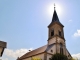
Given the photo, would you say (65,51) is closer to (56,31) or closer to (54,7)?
(56,31)

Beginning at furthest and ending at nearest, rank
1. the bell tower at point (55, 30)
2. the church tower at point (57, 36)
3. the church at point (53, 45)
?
the bell tower at point (55, 30) → the church tower at point (57, 36) → the church at point (53, 45)

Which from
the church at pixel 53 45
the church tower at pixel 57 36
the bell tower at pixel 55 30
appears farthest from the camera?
the bell tower at pixel 55 30

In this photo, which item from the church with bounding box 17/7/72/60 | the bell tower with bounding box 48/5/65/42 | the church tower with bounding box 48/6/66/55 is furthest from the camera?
the bell tower with bounding box 48/5/65/42

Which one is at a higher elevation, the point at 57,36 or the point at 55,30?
the point at 55,30

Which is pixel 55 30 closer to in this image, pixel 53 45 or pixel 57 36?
pixel 57 36

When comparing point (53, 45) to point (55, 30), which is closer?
point (53, 45)

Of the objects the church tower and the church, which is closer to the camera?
the church

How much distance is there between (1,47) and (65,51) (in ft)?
88.4

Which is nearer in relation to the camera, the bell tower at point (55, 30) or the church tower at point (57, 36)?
the church tower at point (57, 36)

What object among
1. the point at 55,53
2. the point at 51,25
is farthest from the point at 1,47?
the point at 51,25

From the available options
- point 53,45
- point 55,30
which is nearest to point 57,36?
point 55,30

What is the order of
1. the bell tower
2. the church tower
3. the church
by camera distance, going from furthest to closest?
the bell tower → the church tower → the church

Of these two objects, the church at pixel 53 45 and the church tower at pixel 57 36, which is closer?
the church at pixel 53 45

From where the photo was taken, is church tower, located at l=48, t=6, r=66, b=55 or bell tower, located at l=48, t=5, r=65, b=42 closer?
church tower, located at l=48, t=6, r=66, b=55
